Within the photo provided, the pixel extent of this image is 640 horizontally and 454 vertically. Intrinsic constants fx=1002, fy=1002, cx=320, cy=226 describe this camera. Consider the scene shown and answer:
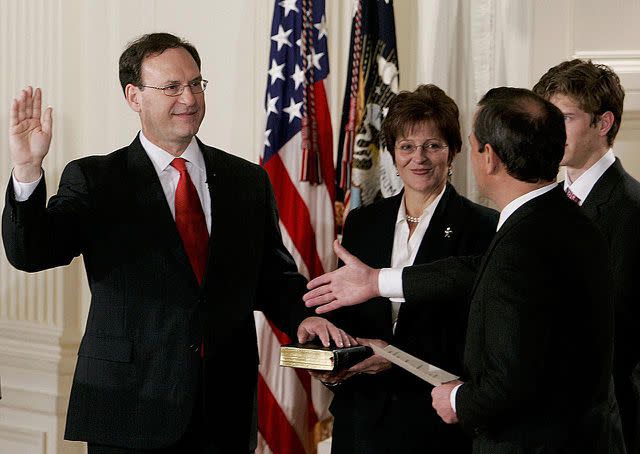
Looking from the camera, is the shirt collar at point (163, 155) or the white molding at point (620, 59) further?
the white molding at point (620, 59)

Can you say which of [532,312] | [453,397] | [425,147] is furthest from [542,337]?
[425,147]

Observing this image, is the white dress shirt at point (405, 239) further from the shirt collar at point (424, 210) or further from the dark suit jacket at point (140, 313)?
the dark suit jacket at point (140, 313)

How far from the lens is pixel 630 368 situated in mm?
3148

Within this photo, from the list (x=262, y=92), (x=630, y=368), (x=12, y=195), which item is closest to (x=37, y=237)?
(x=12, y=195)

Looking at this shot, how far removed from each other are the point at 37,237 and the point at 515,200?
1322 mm

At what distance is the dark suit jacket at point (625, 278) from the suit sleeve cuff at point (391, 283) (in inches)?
25.8

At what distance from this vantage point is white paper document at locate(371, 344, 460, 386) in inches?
104

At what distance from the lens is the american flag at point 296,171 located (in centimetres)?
450

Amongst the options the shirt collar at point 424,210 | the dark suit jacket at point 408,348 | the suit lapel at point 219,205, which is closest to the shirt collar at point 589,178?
the dark suit jacket at point 408,348

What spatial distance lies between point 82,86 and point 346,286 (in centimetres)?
268

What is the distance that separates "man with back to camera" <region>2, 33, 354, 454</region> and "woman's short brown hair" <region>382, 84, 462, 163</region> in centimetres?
72

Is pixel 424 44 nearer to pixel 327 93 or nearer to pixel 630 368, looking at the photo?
pixel 327 93

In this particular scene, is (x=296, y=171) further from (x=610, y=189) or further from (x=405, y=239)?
(x=610, y=189)

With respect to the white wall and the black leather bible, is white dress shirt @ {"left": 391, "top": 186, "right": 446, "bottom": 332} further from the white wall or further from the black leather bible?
the white wall
